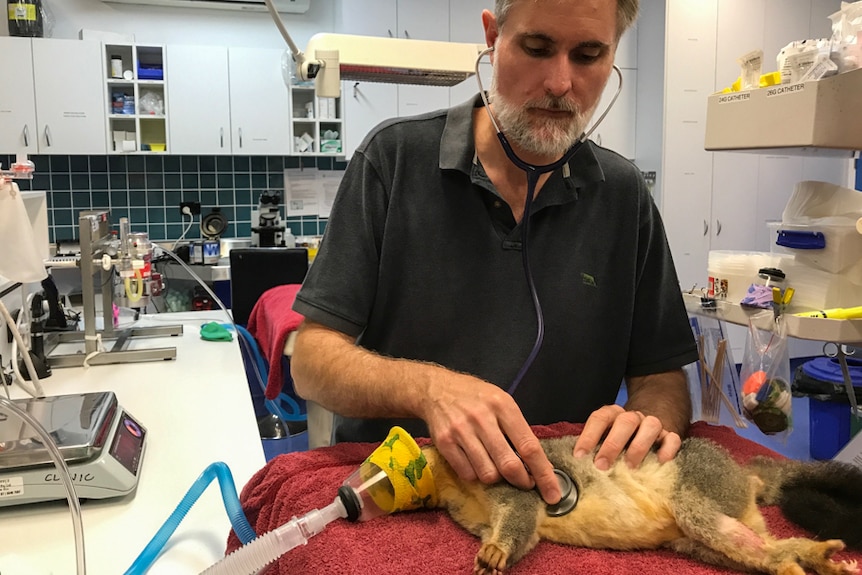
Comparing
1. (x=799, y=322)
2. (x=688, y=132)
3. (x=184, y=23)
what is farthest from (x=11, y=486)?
(x=688, y=132)

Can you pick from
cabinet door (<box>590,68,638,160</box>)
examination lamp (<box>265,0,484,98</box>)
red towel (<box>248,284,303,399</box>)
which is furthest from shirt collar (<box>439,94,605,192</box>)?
cabinet door (<box>590,68,638,160</box>)

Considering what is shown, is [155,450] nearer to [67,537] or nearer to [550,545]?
[67,537]

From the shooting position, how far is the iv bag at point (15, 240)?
148cm

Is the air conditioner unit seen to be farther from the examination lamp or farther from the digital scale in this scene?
the digital scale

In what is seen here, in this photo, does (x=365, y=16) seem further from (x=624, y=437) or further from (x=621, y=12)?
(x=624, y=437)

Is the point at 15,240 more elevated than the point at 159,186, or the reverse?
the point at 159,186

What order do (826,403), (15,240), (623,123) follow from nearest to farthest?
(15,240), (826,403), (623,123)

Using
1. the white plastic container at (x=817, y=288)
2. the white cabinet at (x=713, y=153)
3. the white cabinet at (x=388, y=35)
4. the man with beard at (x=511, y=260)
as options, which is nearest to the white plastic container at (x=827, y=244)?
the white plastic container at (x=817, y=288)

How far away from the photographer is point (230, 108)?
4242 mm

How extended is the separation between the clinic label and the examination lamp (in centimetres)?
167

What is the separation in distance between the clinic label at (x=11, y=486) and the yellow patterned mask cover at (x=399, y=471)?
1.99 feet

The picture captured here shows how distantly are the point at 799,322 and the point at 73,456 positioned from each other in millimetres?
1386

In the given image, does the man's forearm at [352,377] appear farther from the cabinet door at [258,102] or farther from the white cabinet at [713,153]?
the white cabinet at [713,153]

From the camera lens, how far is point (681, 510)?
2.57ft
